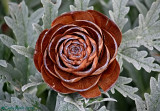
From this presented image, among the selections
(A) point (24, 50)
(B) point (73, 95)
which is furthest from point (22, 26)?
(B) point (73, 95)

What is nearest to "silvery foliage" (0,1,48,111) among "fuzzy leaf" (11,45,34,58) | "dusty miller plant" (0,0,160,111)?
"dusty miller plant" (0,0,160,111)

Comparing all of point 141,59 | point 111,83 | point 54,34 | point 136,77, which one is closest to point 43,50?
point 54,34

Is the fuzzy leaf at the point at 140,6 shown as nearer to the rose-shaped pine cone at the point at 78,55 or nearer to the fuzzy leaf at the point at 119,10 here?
the fuzzy leaf at the point at 119,10

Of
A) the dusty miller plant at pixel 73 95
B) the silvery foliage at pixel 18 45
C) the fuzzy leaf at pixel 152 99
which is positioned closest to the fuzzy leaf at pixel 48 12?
the dusty miller plant at pixel 73 95

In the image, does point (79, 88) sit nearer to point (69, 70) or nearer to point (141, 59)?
point (69, 70)

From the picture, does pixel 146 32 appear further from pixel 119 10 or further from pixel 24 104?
pixel 24 104

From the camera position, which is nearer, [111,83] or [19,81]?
[111,83]

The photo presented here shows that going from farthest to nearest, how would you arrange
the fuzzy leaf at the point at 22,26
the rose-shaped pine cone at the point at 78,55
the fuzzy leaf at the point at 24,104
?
the fuzzy leaf at the point at 22,26, the fuzzy leaf at the point at 24,104, the rose-shaped pine cone at the point at 78,55

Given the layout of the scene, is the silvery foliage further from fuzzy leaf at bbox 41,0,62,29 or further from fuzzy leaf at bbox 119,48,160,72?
fuzzy leaf at bbox 119,48,160,72
